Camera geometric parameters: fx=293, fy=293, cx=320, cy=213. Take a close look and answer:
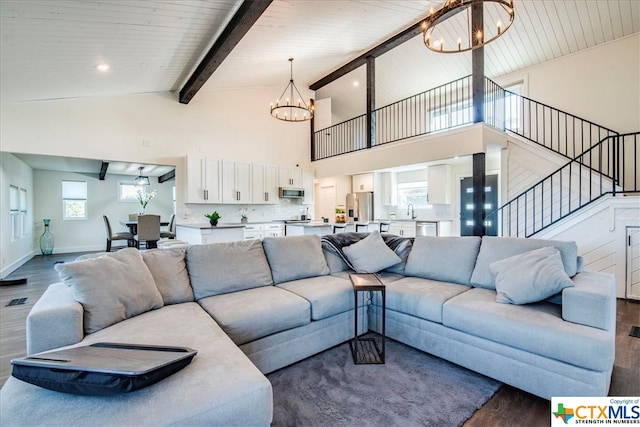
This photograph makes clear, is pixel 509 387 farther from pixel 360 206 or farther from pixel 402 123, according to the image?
pixel 402 123

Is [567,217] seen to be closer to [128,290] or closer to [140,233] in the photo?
[128,290]

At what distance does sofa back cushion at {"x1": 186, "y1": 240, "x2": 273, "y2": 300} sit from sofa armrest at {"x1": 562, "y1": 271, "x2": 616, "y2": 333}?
2.27 meters

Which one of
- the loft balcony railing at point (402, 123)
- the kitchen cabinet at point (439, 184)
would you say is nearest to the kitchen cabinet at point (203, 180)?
the loft balcony railing at point (402, 123)

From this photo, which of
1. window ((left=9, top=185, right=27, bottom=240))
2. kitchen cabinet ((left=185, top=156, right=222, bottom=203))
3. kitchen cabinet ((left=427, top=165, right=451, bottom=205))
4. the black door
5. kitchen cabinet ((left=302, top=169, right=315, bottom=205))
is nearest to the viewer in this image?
window ((left=9, top=185, right=27, bottom=240))

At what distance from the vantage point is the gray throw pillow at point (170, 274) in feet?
7.50

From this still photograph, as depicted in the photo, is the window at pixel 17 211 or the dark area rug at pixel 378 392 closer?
the dark area rug at pixel 378 392

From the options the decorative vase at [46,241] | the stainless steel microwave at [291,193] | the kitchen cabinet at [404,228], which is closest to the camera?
the kitchen cabinet at [404,228]

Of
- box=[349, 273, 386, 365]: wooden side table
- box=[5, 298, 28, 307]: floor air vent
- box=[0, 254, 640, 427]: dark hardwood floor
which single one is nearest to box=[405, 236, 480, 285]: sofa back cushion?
box=[349, 273, 386, 365]: wooden side table

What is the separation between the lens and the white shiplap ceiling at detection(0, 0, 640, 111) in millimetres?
2773

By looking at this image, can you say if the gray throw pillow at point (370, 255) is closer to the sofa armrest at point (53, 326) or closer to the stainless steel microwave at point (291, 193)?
the sofa armrest at point (53, 326)

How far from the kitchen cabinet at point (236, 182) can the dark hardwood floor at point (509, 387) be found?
11.3 ft

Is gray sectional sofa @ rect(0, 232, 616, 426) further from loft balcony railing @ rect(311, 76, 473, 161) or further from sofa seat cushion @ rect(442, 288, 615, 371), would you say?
loft balcony railing @ rect(311, 76, 473, 161)

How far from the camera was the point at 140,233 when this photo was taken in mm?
5266

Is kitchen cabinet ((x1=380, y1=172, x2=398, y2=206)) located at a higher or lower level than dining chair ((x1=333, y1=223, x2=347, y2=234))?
higher
